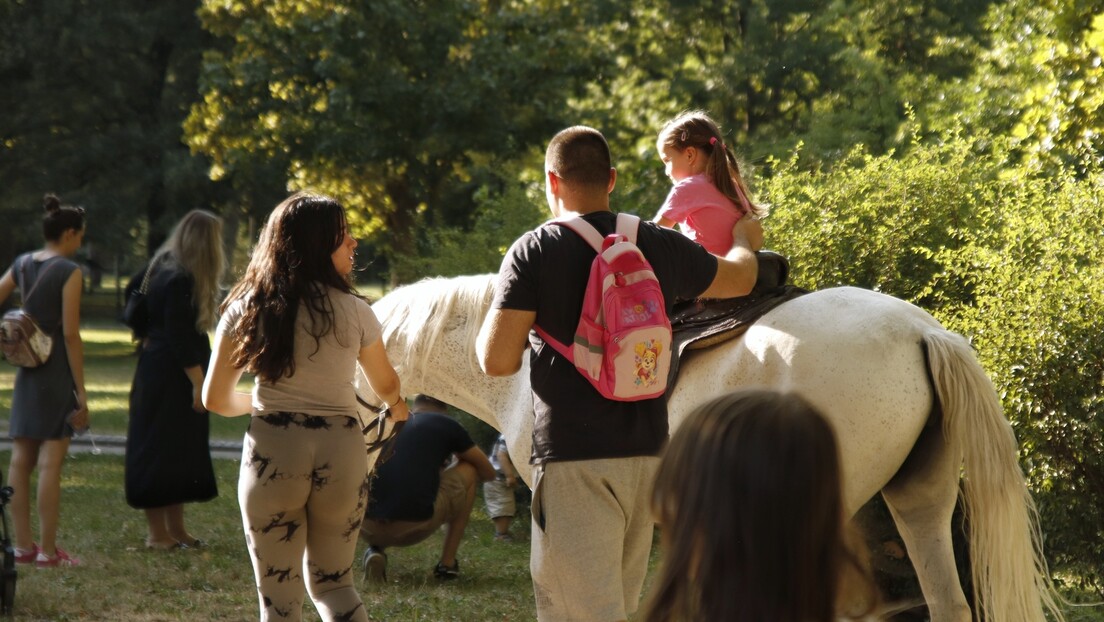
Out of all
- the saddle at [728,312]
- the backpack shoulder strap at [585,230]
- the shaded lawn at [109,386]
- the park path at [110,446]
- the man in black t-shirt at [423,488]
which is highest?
the backpack shoulder strap at [585,230]

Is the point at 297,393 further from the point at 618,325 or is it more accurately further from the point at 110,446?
the point at 110,446

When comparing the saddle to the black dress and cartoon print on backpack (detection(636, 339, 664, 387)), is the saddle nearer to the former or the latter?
cartoon print on backpack (detection(636, 339, 664, 387))

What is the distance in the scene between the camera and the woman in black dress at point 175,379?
718 centimetres

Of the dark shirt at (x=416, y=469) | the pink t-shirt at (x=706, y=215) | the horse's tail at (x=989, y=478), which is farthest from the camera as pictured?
the dark shirt at (x=416, y=469)

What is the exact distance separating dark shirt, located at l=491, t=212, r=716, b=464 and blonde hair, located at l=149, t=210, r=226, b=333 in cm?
425

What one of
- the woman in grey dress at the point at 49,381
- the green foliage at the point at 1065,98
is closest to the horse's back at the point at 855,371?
the green foliage at the point at 1065,98

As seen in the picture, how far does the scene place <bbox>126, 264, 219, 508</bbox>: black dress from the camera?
7.42m

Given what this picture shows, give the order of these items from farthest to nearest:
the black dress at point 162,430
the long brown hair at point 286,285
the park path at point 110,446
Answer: the park path at point 110,446 < the black dress at point 162,430 < the long brown hair at point 286,285

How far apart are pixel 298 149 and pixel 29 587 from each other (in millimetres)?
14923

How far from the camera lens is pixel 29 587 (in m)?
6.31

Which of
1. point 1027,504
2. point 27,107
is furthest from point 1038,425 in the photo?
point 27,107

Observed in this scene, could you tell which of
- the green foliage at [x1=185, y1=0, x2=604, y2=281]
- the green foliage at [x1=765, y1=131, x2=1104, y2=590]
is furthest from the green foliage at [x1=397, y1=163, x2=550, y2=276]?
the green foliage at [x1=185, y1=0, x2=604, y2=281]

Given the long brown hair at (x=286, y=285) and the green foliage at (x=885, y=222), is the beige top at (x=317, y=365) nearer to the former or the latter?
the long brown hair at (x=286, y=285)

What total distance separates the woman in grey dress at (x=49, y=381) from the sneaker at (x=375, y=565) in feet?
5.95
